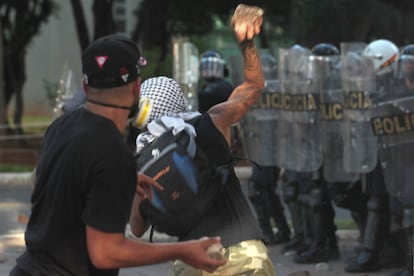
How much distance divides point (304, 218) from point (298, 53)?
1.46 m

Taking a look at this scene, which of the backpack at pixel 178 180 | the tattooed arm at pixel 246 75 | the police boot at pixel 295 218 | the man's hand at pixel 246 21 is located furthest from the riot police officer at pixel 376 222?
the backpack at pixel 178 180

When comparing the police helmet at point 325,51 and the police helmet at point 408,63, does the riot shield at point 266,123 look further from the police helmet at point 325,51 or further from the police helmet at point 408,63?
the police helmet at point 408,63

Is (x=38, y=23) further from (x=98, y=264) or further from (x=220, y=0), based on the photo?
(x=98, y=264)

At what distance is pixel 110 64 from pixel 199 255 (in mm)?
666

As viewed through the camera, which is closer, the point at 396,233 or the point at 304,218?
the point at 396,233

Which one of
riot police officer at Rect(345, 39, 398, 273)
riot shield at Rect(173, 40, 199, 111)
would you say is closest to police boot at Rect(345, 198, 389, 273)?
riot police officer at Rect(345, 39, 398, 273)

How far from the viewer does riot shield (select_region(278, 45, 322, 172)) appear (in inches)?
337

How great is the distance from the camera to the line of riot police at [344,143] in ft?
24.6

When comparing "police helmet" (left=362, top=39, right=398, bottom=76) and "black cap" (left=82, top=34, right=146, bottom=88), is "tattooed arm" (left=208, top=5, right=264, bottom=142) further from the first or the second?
"police helmet" (left=362, top=39, right=398, bottom=76)

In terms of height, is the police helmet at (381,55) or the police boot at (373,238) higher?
the police helmet at (381,55)

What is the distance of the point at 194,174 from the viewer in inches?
146

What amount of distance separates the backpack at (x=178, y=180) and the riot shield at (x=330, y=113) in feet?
15.1

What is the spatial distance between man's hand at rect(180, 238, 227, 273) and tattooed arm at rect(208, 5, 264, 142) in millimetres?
819

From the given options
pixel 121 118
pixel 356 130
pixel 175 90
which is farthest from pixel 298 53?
pixel 121 118
